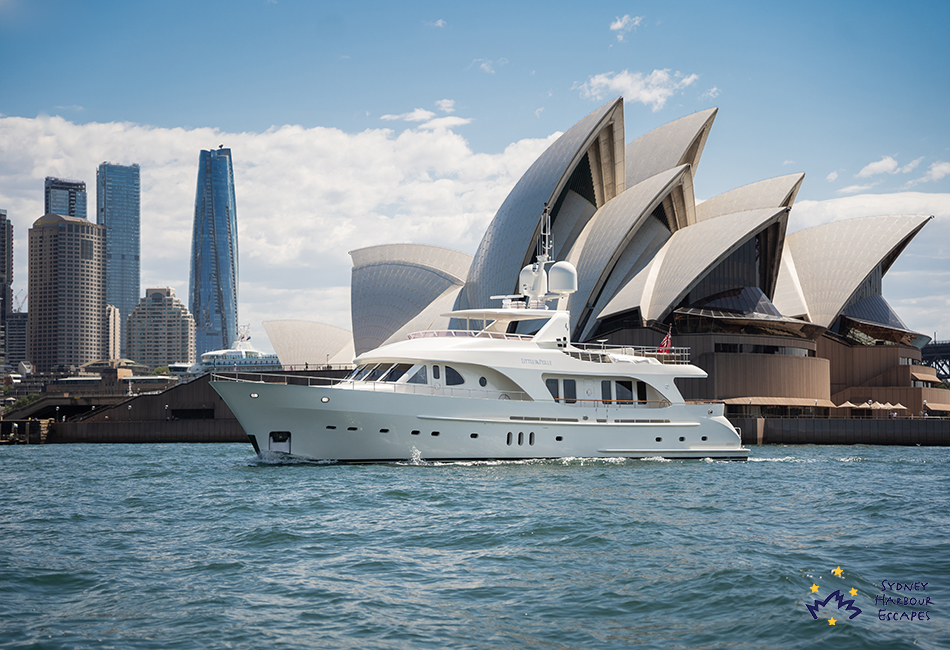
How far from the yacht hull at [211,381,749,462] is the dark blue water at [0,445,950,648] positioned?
2.36 meters

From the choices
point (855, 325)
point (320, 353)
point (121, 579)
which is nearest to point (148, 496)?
point (121, 579)

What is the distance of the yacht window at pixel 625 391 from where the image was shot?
24.3 metres

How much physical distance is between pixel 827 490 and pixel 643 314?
2468 cm

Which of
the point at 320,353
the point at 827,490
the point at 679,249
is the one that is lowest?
the point at 827,490

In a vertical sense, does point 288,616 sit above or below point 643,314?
below

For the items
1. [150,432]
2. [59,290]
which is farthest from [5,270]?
[150,432]

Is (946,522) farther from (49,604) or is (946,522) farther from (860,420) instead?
(860,420)

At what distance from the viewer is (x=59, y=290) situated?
603 ft

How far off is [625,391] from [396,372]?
7.45 meters

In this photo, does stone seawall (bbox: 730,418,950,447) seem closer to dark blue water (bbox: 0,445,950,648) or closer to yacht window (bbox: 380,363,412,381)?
dark blue water (bbox: 0,445,950,648)

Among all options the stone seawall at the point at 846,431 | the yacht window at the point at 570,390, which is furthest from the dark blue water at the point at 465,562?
the stone seawall at the point at 846,431

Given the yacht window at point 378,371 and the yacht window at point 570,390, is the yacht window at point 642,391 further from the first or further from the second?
the yacht window at point 378,371

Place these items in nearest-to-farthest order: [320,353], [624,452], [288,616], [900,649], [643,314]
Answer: [900,649], [288,616], [624,452], [643,314], [320,353]

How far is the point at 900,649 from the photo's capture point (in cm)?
665
